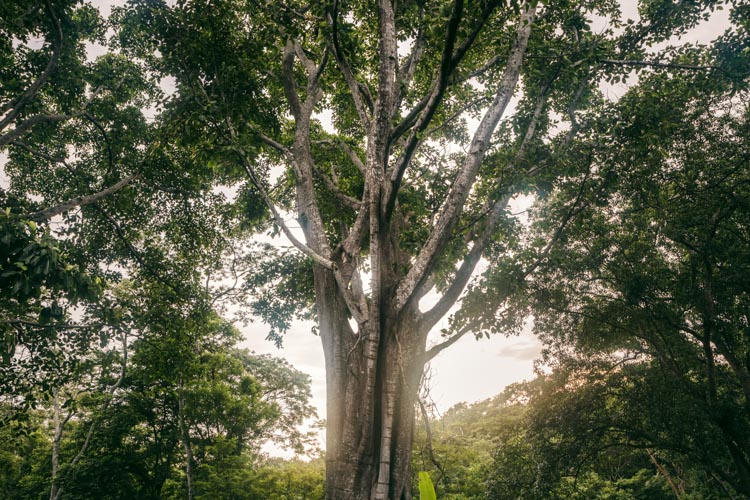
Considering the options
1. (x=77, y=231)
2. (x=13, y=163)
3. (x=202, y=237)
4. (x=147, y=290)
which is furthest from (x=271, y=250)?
(x=13, y=163)

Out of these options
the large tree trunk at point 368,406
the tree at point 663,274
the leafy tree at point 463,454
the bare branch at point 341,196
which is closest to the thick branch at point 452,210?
the large tree trunk at point 368,406

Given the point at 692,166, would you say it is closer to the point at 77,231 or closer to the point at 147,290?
the point at 147,290

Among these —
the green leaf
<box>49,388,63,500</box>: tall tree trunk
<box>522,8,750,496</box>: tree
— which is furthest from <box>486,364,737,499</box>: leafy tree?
<box>49,388,63,500</box>: tall tree trunk

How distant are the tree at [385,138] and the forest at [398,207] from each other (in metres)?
0.04

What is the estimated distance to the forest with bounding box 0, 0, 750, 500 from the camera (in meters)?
4.58

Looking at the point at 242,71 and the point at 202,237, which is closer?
the point at 242,71

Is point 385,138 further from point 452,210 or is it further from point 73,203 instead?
point 73,203

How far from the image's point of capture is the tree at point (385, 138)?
14.4 ft

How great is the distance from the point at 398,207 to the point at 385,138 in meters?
2.83

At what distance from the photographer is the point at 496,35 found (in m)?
6.42

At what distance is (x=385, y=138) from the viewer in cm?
430

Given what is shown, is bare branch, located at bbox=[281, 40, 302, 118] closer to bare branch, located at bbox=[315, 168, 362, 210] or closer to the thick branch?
bare branch, located at bbox=[315, 168, 362, 210]

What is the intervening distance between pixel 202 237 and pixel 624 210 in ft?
33.4

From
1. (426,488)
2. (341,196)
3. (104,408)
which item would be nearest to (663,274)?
(341,196)
